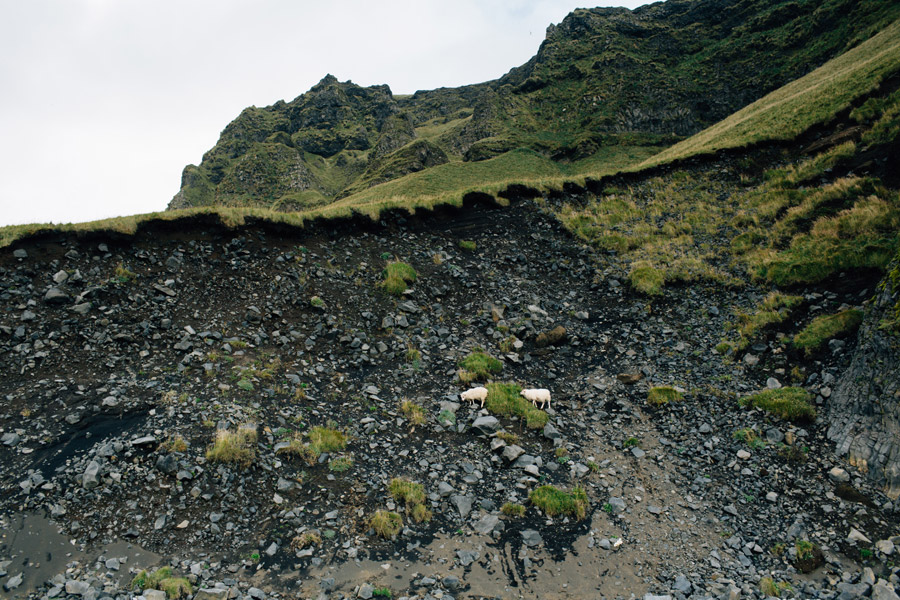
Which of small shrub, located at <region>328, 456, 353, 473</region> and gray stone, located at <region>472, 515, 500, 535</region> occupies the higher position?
small shrub, located at <region>328, 456, 353, 473</region>

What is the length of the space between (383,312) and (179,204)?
573 feet

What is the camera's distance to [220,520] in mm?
8828

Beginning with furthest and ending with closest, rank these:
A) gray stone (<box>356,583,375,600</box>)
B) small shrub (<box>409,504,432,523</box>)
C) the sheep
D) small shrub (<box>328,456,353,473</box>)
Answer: the sheep < small shrub (<box>328,456,353,473</box>) < small shrub (<box>409,504,432,523</box>) < gray stone (<box>356,583,375,600</box>)

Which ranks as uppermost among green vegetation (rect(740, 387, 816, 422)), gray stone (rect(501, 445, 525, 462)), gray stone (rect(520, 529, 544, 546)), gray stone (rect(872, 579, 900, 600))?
gray stone (rect(501, 445, 525, 462))

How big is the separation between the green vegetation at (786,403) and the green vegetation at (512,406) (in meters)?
6.29

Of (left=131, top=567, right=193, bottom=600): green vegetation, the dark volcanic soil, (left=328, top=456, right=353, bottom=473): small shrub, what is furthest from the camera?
(left=328, top=456, right=353, bottom=473): small shrub

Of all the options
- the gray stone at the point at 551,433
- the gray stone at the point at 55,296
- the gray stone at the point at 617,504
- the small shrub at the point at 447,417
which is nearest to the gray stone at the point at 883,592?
the gray stone at the point at 617,504

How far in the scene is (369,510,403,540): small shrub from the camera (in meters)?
9.08

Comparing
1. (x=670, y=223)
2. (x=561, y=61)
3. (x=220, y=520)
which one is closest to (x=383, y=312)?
(x=220, y=520)

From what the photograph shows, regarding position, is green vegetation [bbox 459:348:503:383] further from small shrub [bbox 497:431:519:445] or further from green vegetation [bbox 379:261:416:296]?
green vegetation [bbox 379:261:416:296]

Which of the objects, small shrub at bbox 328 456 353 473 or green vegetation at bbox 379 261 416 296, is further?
green vegetation at bbox 379 261 416 296

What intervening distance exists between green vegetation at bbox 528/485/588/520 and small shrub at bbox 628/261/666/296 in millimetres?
11700

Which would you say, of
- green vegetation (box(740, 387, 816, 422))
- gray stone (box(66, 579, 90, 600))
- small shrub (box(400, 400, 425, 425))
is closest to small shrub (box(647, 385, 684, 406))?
green vegetation (box(740, 387, 816, 422))

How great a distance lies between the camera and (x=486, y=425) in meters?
12.6
